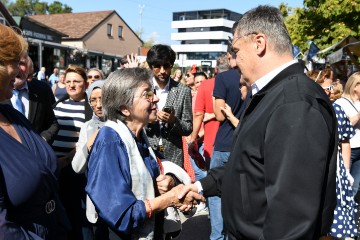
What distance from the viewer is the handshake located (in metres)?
2.54

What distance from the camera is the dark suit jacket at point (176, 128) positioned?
396 centimetres

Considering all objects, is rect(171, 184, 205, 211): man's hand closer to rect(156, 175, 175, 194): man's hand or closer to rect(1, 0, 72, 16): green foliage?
rect(156, 175, 175, 194): man's hand

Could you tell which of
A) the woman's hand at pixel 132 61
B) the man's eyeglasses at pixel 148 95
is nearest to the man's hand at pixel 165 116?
the woman's hand at pixel 132 61

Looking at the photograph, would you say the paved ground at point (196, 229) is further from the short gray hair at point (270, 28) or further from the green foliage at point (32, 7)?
the green foliage at point (32, 7)

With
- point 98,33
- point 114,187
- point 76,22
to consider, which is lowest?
point 114,187

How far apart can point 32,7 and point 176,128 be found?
99.1m

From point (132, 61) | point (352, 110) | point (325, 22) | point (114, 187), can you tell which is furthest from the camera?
point (325, 22)

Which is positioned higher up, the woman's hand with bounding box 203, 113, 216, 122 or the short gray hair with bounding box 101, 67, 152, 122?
the short gray hair with bounding box 101, 67, 152, 122

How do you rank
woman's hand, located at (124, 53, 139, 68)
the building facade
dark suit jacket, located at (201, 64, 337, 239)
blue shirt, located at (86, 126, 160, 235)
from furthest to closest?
1. the building facade
2. woman's hand, located at (124, 53, 139, 68)
3. blue shirt, located at (86, 126, 160, 235)
4. dark suit jacket, located at (201, 64, 337, 239)

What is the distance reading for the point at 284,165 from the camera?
1.56 m

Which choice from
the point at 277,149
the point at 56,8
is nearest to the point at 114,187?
the point at 277,149

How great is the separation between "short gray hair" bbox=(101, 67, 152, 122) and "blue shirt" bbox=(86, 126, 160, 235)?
265 mm

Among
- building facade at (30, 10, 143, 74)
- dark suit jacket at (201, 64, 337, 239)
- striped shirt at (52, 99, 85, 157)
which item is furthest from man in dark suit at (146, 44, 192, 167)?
building facade at (30, 10, 143, 74)

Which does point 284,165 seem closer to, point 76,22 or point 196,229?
point 196,229
